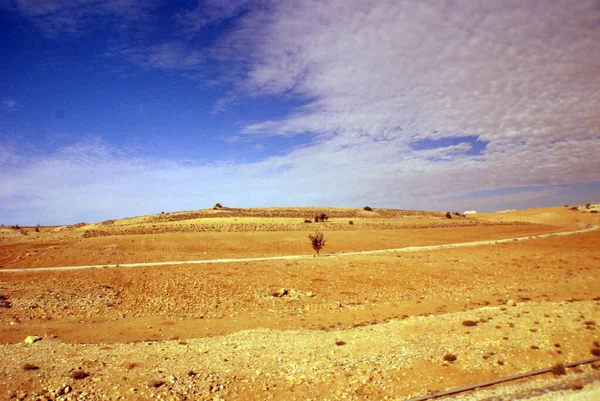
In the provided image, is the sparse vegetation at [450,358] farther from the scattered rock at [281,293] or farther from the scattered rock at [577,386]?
the scattered rock at [281,293]

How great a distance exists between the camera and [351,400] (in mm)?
9594

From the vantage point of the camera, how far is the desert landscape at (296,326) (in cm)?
1012

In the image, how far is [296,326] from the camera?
646 inches

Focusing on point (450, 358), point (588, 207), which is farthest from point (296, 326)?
→ point (588, 207)

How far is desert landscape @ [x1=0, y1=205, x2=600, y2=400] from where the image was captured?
33.2 feet

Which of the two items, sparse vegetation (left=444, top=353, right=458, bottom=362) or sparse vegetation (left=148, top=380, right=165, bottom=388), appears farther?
sparse vegetation (left=444, top=353, right=458, bottom=362)

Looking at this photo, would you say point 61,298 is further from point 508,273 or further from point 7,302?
point 508,273

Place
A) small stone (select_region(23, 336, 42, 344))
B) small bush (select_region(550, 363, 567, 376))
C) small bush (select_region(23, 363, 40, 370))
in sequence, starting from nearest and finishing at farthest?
small bush (select_region(23, 363, 40, 370)), small bush (select_region(550, 363, 567, 376)), small stone (select_region(23, 336, 42, 344))

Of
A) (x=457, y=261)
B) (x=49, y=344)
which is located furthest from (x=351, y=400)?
(x=457, y=261)

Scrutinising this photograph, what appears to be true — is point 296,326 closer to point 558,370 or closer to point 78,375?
point 78,375

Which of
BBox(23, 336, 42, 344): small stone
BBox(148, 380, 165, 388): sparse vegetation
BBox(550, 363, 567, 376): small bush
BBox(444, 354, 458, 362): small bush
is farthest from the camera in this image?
BBox(23, 336, 42, 344): small stone

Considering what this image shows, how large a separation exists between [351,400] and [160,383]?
4939 millimetres

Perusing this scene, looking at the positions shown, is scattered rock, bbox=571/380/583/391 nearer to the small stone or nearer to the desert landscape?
the desert landscape

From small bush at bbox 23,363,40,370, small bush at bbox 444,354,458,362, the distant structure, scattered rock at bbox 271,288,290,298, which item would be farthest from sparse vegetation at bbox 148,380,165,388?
the distant structure
